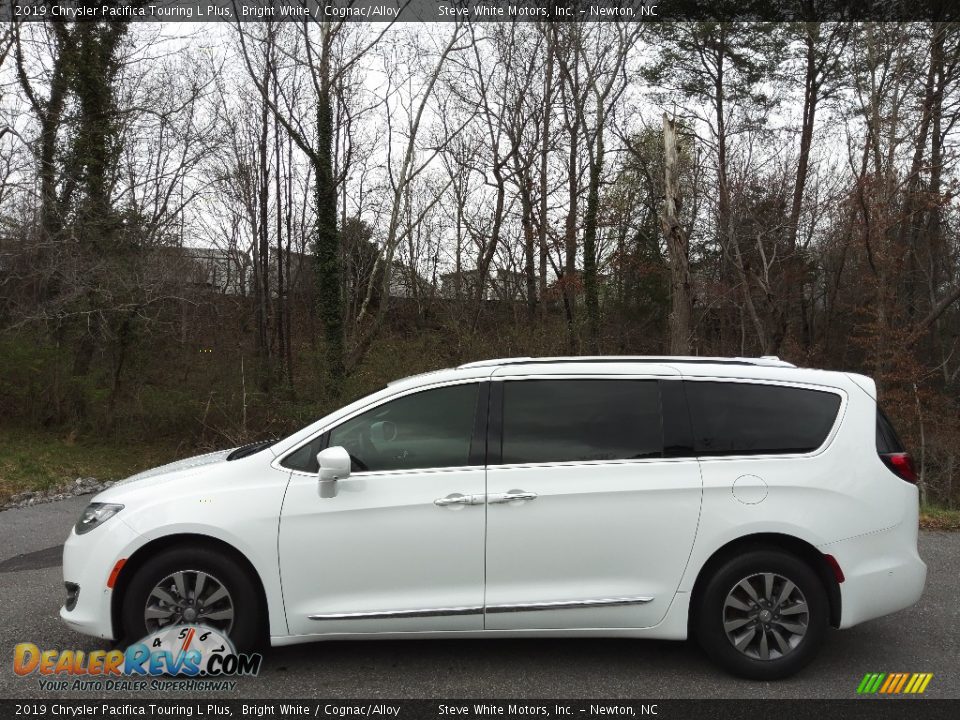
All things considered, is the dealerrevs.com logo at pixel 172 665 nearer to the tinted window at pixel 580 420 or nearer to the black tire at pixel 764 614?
the tinted window at pixel 580 420

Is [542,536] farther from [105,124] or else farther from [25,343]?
[105,124]

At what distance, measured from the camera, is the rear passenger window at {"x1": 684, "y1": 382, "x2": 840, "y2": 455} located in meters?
4.42

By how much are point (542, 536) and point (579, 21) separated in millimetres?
25099

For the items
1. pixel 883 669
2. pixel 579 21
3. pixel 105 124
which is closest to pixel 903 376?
pixel 579 21

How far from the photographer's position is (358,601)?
13.7 feet

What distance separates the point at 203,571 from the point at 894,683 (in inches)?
152

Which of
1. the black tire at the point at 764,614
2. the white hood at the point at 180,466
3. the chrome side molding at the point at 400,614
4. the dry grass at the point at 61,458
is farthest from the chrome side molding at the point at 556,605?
the dry grass at the point at 61,458

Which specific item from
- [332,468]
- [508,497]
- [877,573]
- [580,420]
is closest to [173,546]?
[332,468]

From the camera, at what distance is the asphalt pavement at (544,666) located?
4051mm

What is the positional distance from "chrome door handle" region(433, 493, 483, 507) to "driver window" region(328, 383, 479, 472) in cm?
20

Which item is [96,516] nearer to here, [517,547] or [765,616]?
[517,547]

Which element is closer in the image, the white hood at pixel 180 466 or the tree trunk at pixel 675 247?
the white hood at pixel 180 466

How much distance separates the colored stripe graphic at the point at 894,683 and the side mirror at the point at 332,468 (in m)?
3.02

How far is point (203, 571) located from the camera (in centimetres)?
422
